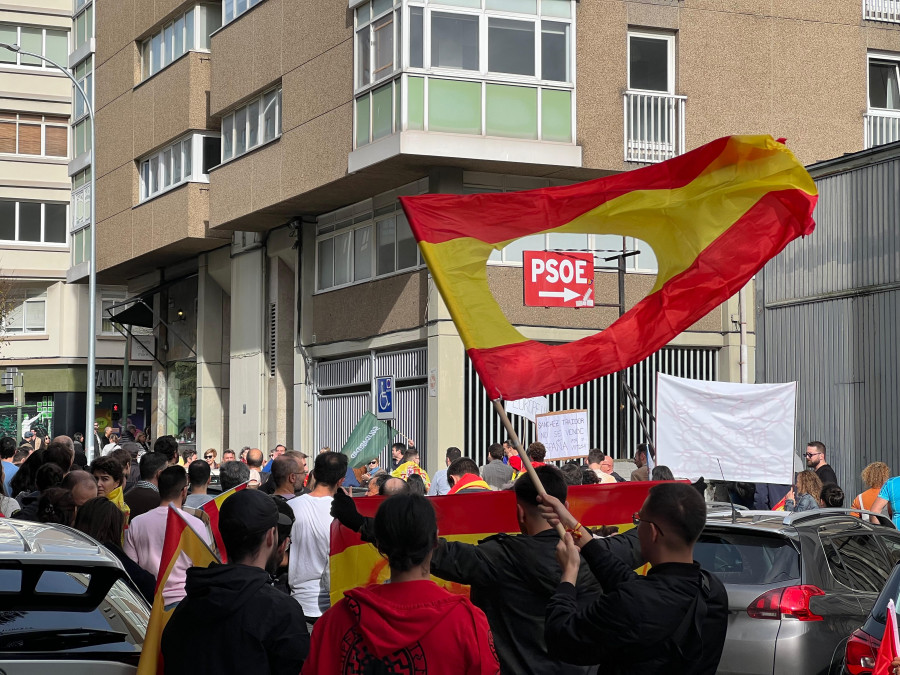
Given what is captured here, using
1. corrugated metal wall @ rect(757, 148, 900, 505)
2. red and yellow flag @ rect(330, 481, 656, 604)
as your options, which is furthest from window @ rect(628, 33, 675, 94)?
red and yellow flag @ rect(330, 481, 656, 604)

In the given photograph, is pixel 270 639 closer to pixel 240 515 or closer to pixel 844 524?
pixel 240 515

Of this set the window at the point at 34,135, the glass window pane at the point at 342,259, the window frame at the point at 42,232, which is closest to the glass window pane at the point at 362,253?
the glass window pane at the point at 342,259

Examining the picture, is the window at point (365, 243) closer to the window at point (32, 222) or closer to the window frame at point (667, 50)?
the window frame at point (667, 50)

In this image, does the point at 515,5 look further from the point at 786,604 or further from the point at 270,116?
the point at 786,604

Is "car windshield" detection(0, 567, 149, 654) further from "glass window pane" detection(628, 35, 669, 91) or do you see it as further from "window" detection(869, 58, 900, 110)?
"window" detection(869, 58, 900, 110)

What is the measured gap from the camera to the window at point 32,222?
51031mm

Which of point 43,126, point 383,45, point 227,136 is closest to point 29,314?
point 43,126

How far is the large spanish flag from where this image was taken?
6336 millimetres

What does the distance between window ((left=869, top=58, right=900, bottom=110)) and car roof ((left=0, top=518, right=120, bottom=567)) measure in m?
24.7

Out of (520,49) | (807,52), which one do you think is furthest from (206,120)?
(807,52)

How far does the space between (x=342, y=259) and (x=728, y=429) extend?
15.4 meters

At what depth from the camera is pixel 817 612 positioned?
768cm

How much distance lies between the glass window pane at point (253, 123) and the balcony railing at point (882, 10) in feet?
44.0

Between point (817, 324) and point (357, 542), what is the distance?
43.2 feet
